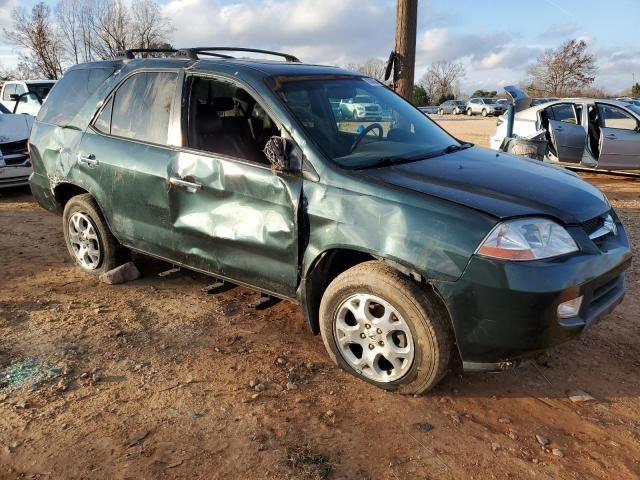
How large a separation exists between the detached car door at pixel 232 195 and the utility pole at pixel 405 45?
14.4ft

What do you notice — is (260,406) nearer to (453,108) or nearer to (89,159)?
(89,159)

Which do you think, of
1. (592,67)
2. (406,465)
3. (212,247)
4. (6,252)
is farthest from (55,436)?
(592,67)

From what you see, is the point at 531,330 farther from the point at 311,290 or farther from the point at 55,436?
the point at 55,436

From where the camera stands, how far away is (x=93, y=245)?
15.7ft

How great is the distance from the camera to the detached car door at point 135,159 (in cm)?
392

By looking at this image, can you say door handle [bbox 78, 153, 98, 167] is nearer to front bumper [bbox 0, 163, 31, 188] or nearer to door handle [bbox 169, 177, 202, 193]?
door handle [bbox 169, 177, 202, 193]

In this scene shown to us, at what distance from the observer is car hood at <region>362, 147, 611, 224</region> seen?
2.85 m

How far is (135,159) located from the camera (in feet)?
13.2

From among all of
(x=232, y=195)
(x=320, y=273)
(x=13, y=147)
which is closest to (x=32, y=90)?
(x=13, y=147)

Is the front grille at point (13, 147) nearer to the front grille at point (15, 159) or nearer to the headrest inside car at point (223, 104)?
the front grille at point (15, 159)

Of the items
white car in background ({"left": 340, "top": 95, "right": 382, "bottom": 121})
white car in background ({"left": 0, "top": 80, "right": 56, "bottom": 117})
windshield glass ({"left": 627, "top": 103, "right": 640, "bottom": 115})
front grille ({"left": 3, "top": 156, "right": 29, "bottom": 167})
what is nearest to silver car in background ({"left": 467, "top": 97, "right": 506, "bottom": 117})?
windshield glass ({"left": 627, "top": 103, "right": 640, "bottom": 115})

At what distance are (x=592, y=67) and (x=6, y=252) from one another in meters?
52.7

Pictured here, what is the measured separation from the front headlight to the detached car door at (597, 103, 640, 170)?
816cm

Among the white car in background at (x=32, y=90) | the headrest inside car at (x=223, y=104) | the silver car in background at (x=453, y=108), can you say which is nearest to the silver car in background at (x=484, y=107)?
the silver car in background at (x=453, y=108)
